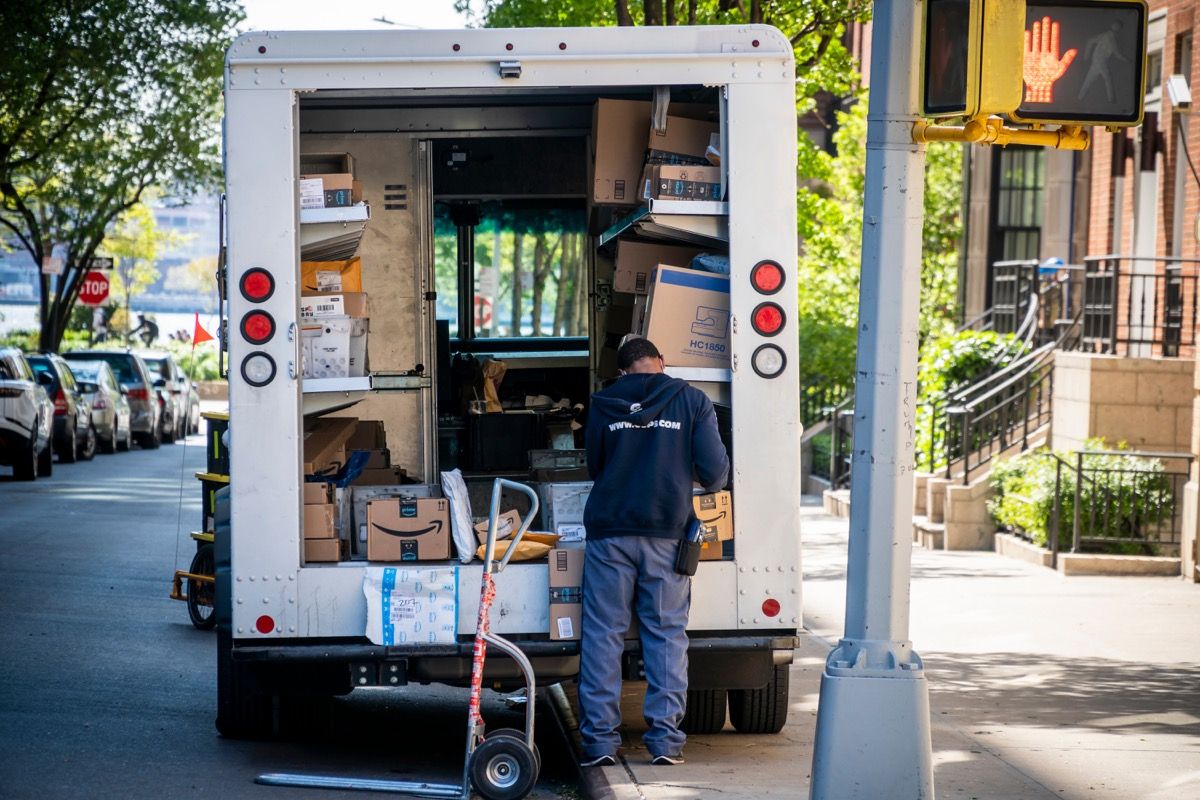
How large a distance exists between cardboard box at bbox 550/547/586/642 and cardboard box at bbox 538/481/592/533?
19.0 inches

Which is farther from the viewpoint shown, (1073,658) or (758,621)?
(1073,658)

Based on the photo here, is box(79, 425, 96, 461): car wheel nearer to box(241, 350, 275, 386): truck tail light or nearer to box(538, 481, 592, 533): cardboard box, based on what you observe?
box(538, 481, 592, 533): cardboard box

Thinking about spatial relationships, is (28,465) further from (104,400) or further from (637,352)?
(637,352)

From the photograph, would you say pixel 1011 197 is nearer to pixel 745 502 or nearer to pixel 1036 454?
pixel 1036 454

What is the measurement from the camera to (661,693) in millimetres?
7238

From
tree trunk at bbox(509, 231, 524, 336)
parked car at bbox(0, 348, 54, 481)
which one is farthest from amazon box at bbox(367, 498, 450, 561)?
parked car at bbox(0, 348, 54, 481)

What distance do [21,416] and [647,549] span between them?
17993 millimetres

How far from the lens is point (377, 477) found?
862 centimetres

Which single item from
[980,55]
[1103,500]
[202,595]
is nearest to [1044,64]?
[980,55]

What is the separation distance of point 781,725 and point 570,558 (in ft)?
5.14

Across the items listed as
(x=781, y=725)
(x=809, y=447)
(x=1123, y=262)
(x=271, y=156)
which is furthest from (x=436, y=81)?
(x=809, y=447)

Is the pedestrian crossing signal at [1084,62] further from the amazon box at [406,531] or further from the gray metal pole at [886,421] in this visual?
the amazon box at [406,531]

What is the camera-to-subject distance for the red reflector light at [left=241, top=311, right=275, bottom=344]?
7078mm

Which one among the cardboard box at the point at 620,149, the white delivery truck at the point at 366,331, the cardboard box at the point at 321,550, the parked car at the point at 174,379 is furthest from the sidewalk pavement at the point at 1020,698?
the parked car at the point at 174,379
